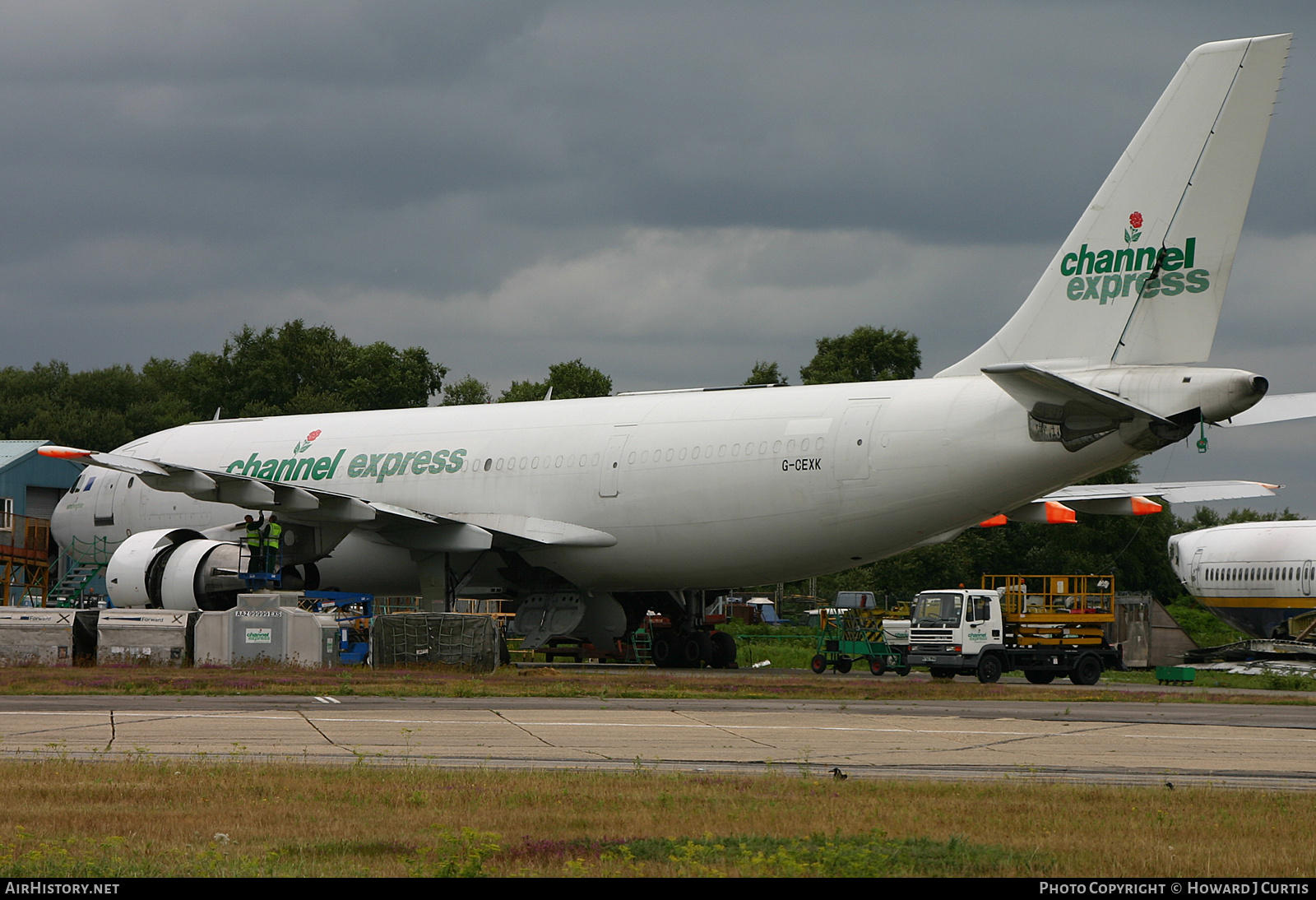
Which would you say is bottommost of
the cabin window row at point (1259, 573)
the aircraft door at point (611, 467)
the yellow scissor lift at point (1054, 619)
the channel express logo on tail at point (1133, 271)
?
the yellow scissor lift at point (1054, 619)

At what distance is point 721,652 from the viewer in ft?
108

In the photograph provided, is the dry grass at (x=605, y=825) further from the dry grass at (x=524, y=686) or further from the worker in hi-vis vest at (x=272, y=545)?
the worker in hi-vis vest at (x=272, y=545)

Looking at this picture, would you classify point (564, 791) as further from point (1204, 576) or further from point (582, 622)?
point (1204, 576)

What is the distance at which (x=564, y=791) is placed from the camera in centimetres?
1103

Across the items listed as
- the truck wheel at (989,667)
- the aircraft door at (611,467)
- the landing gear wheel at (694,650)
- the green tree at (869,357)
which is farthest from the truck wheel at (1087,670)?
the green tree at (869,357)

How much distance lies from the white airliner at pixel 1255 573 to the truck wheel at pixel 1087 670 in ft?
68.8

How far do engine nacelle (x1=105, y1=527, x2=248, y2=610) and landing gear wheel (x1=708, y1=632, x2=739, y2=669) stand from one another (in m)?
10.5

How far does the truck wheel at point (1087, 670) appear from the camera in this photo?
29.0m

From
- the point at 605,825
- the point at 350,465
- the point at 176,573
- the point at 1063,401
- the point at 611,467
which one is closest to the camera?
the point at 605,825

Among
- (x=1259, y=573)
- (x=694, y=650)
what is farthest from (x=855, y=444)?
(x=1259, y=573)

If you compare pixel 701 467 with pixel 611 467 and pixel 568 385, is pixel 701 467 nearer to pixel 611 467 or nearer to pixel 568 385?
pixel 611 467

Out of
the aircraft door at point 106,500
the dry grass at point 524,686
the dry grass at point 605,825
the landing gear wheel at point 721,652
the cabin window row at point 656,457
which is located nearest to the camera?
the dry grass at point 605,825

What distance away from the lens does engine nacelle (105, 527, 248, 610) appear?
30.3 metres

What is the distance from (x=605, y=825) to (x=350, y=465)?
79.6ft
